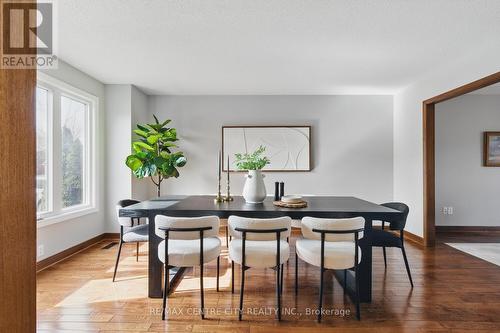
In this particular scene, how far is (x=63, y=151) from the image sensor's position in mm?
3629

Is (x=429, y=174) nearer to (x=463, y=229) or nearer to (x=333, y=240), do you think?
(x=463, y=229)

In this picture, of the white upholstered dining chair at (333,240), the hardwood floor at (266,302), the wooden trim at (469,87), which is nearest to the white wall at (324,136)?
the wooden trim at (469,87)

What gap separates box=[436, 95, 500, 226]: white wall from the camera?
482 cm

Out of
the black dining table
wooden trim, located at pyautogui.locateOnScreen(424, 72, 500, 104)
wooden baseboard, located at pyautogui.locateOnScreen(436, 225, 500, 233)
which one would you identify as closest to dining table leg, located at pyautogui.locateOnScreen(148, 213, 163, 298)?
the black dining table

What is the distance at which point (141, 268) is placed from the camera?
125 inches

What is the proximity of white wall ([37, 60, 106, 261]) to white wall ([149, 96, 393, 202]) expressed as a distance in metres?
1.29

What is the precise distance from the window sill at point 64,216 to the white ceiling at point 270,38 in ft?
6.47

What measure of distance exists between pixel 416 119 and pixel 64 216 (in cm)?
533

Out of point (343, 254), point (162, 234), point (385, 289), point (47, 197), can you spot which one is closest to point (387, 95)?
point (385, 289)

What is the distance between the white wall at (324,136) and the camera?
5031mm

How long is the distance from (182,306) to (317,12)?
2.80m

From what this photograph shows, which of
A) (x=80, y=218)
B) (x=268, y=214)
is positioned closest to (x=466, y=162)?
(x=268, y=214)

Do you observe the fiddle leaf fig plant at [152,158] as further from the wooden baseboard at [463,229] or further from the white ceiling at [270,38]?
the wooden baseboard at [463,229]

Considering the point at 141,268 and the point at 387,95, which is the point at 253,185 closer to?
the point at 141,268
